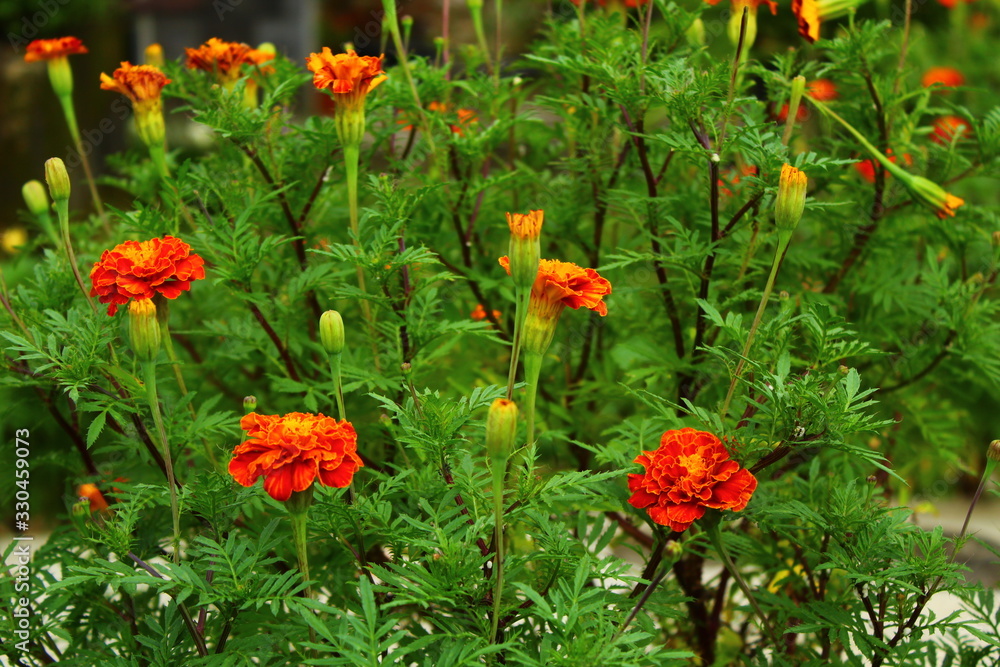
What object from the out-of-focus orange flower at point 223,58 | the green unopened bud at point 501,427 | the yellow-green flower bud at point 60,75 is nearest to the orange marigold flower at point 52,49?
the yellow-green flower bud at point 60,75

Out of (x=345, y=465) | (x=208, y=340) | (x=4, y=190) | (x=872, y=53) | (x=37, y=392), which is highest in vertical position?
(x=872, y=53)

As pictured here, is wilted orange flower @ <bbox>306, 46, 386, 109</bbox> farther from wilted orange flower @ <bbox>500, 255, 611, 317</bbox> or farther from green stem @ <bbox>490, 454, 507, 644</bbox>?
green stem @ <bbox>490, 454, 507, 644</bbox>

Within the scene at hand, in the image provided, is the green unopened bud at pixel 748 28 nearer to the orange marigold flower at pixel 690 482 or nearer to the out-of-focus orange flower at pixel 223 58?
the orange marigold flower at pixel 690 482

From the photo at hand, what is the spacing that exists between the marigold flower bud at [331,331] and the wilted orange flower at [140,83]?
54cm

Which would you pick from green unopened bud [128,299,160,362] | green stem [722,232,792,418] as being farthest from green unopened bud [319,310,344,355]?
green stem [722,232,792,418]

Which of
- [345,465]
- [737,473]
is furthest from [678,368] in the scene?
[345,465]

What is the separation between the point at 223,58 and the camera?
1346 mm

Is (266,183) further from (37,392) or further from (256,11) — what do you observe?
(256,11)

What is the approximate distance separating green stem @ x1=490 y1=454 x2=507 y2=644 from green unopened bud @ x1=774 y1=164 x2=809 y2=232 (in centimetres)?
39

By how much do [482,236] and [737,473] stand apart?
2.35ft

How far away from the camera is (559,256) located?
1550 millimetres

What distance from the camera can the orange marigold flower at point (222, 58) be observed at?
52.7 inches

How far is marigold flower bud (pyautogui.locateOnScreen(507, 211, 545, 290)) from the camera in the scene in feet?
2.75

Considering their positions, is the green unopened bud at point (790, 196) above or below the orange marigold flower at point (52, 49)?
→ below
